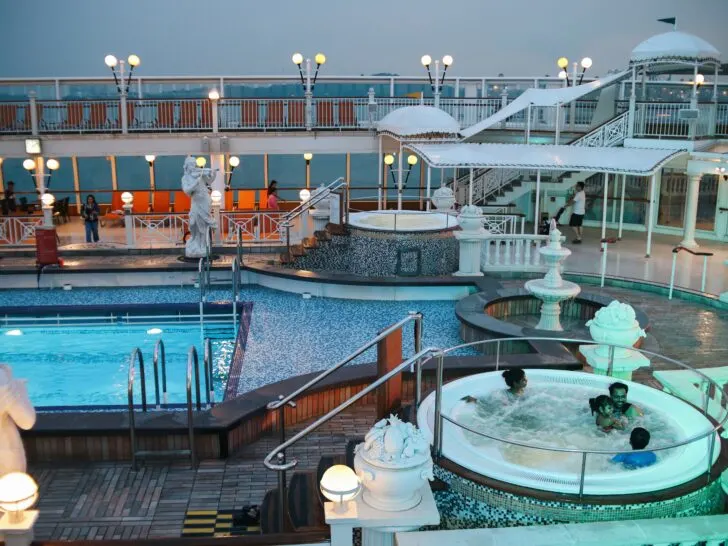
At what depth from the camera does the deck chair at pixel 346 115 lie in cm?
2120

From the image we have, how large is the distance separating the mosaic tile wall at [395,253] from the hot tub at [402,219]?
71 cm

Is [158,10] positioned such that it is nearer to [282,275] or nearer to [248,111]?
[248,111]

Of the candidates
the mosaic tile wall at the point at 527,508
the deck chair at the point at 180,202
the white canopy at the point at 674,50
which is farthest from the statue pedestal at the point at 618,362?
the deck chair at the point at 180,202

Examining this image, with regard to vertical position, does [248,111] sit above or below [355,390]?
above

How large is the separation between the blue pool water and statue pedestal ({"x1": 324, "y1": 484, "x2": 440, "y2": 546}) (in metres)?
4.66

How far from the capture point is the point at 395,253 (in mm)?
13820

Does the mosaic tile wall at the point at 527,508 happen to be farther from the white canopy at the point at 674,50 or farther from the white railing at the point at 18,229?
the white canopy at the point at 674,50

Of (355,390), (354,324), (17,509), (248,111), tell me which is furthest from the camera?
(248,111)

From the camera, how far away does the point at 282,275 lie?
44.9ft

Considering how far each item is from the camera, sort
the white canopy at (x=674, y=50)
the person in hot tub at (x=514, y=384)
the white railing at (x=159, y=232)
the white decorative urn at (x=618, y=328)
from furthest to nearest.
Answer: the white canopy at (x=674, y=50)
the white railing at (x=159, y=232)
the white decorative urn at (x=618, y=328)
the person in hot tub at (x=514, y=384)

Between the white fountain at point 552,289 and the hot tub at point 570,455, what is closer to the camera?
the hot tub at point 570,455

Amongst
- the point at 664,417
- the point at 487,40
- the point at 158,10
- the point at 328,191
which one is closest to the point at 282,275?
the point at 328,191

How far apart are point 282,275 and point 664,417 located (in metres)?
8.54

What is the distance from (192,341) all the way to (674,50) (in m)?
12.4
